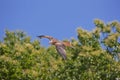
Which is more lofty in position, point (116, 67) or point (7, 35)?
point (7, 35)

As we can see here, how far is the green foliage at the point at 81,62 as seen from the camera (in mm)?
15445

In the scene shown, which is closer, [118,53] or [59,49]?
[118,53]

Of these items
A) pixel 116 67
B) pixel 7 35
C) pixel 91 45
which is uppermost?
pixel 7 35

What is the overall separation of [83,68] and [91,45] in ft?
4.28

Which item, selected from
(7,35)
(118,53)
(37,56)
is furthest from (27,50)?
(7,35)

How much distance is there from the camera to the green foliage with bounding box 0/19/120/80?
15.4 m

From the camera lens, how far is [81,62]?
15.7 m

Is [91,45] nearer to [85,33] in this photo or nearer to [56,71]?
[85,33]

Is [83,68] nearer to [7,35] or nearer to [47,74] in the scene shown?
[47,74]

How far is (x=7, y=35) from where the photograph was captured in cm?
2683

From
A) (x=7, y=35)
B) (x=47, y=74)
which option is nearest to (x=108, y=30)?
(x=47, y=74)

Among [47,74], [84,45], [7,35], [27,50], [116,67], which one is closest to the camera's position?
[116,67]

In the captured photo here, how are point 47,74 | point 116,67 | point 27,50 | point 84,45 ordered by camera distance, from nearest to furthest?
point 116,67
point 84,45
point 47,74
point 27,50

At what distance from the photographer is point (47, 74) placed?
1741 cm
